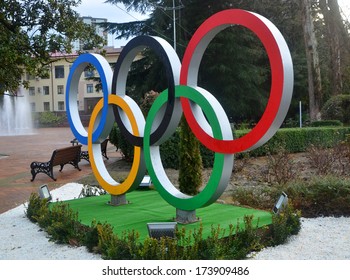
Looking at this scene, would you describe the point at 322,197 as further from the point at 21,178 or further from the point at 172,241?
the point at 21,178

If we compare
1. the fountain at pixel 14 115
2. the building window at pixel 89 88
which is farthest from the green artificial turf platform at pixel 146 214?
the building window at pixel 89 88

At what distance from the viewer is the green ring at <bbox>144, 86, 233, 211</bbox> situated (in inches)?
221

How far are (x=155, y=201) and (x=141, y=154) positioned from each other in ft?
4.41

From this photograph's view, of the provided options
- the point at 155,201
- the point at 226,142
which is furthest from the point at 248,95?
the point at 226,142

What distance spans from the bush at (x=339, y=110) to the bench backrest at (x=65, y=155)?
16.2 meters

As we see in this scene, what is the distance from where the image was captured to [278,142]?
17094 mm

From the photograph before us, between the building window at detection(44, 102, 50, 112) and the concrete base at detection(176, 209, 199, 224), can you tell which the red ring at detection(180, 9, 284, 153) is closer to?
the concrete base at detection(176, 209, 199, 224)

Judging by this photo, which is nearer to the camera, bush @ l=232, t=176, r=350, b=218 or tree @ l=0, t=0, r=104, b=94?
bush @ l=232, t=176, r=350, b=218

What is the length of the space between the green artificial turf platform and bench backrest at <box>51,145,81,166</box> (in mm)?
4259

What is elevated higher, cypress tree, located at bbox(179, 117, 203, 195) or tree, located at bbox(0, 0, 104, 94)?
tree, located at bbox(0, 0, 104, 94)

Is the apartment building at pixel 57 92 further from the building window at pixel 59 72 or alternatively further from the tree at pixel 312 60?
the tree at pixel 312 60

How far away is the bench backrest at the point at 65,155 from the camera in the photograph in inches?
485

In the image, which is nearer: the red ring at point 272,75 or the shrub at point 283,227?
the red ring at point 272,75

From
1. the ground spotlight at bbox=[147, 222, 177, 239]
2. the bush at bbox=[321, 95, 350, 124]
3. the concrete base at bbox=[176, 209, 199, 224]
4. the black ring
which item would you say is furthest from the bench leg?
the bush at bbox=[321, 95, 350, 124]
